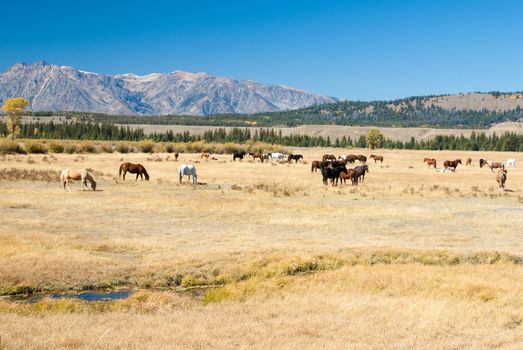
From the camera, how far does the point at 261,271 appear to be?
16.9m

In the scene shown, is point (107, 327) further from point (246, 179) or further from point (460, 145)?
point (460, 145)

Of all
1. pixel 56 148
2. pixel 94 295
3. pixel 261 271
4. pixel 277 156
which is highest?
pixel 56 148

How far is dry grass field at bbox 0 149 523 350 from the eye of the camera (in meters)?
10.7

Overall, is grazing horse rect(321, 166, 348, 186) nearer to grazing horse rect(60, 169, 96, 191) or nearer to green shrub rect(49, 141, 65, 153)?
grazing horse rect(60, 169, 96, 191)

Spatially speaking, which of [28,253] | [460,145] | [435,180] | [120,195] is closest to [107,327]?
[28,253]

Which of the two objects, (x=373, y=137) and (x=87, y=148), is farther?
(x=373, y=137)

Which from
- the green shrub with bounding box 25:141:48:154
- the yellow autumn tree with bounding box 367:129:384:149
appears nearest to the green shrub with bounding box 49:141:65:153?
the green shrub with bounding box 25:141:48:154

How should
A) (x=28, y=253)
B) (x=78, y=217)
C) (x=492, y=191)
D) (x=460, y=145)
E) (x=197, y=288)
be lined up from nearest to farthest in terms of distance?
(x=197, y=288) → (x=28, y=253) → (x=78, y=217) → (x=492, y=191) → (x=460, y=145)

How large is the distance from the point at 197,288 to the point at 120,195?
19.4 metres

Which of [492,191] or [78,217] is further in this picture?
[492,191]

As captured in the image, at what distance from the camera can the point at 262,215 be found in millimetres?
27922

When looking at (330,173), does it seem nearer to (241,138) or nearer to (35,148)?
(35,148)

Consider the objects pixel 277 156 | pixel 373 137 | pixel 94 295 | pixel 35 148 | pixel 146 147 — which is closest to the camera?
pixel 94 295

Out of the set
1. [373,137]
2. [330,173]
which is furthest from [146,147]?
[373,137]
